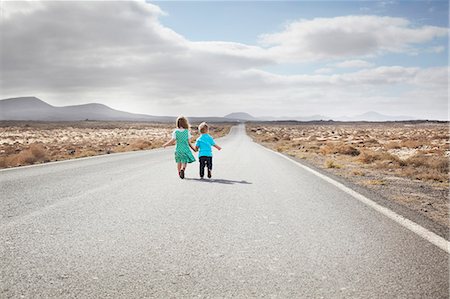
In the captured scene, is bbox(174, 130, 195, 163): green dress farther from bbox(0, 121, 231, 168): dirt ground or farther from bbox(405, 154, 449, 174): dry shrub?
bbox(0, 121, 231, 168): dirt ground

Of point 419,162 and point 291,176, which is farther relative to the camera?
point 419,162

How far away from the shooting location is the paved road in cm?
309

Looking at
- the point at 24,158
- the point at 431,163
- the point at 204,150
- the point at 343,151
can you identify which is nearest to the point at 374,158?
the point at 431,163

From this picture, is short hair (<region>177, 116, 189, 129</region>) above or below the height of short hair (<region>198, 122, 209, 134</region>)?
above

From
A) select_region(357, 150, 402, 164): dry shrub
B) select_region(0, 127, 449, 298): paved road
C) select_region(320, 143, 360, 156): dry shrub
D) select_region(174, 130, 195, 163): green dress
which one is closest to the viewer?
select_region(0, 127, 449, 298): paved road

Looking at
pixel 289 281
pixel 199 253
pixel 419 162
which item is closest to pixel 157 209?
pixel 199 253

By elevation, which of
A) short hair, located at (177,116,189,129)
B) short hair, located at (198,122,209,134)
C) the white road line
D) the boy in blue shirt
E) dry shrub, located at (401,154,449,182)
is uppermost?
short hair, located at (177,116,189,129)

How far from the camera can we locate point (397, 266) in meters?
3.56

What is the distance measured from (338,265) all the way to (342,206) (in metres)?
3.05

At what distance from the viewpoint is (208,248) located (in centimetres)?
408

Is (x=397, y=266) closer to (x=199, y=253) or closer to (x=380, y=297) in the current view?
(x=380, y=297)

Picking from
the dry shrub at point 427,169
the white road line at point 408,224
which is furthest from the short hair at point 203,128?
the dry shrub at point 427,169

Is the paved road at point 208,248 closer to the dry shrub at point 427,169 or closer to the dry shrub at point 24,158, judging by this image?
the dry shrub at point 427,169

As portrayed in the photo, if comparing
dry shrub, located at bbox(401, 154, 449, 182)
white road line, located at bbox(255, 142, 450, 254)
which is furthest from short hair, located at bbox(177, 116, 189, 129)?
dry shrub, located at bbox(401, 154, 449, 182)
